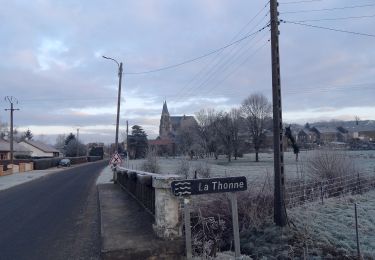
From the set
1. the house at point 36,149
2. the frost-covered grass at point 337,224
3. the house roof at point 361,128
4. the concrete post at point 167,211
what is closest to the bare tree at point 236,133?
the house at point 36,149

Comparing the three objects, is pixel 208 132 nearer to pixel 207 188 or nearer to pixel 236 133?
pixel 236 133

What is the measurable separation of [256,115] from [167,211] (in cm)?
8014

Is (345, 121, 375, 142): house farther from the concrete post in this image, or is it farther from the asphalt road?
the concrete post

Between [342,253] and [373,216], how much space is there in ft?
14.8

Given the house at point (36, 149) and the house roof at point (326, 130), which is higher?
the house roof at point (326, 130)

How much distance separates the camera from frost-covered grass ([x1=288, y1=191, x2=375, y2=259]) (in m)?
10.7

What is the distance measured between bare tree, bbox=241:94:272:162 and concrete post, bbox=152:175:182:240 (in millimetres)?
76939

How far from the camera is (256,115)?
283ft

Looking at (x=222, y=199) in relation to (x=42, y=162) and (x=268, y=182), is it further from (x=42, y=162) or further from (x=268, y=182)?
(x=42, y=162)

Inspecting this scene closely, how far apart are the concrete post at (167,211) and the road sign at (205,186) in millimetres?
823

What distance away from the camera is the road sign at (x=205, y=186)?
270 inches

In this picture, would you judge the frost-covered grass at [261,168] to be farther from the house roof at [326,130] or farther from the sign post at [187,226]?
the house roof at [326,130]

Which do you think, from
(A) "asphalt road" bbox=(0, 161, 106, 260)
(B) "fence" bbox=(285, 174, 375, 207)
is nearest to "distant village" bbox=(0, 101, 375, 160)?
(B) "fence" bbox=(285, 174, 375, 207)

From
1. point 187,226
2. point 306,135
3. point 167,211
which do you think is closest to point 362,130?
point 306,135
